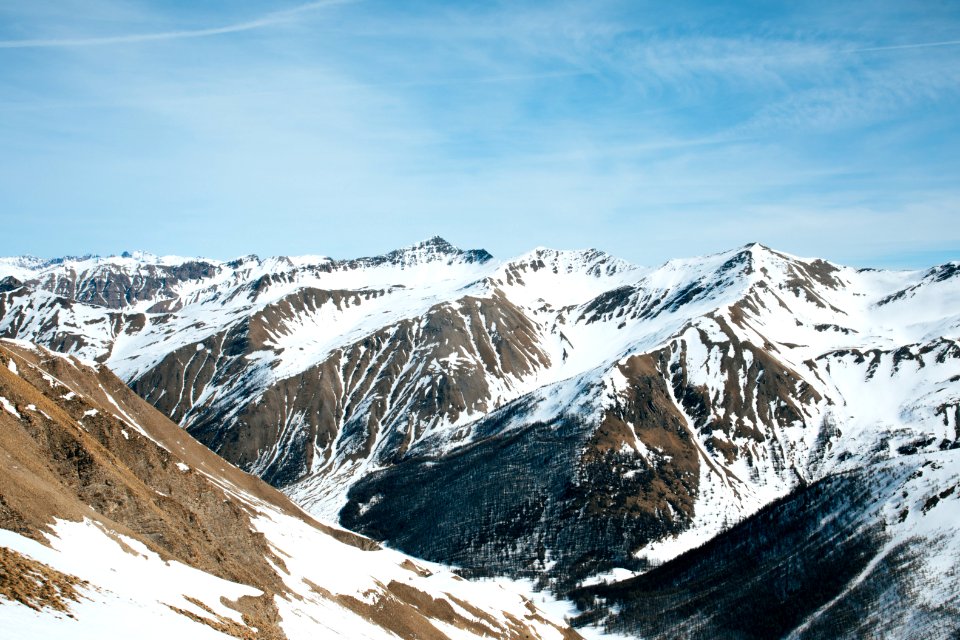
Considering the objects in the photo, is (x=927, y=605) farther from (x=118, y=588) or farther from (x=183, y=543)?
(x=118, y=588)

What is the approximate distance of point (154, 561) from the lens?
208 ft

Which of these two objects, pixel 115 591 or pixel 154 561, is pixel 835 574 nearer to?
pixel 154 561

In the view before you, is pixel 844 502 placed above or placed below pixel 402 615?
above

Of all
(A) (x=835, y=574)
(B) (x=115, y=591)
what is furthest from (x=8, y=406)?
(A) (x=835, y=574)

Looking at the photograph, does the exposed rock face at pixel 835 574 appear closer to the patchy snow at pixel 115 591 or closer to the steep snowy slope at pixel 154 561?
the steep snowy slope at pixel 154 561

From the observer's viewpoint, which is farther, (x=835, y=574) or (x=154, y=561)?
(x=835, y=574)

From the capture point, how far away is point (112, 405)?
6329 inches

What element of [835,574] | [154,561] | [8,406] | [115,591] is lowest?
[835,574]

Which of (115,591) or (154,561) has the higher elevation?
(115,591)

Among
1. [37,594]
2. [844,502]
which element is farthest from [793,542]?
[37,594]

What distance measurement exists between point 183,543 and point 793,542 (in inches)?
5876

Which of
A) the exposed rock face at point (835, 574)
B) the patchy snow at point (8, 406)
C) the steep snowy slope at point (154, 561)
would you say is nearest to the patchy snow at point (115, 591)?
the steep snowy slope at point (154, 561)

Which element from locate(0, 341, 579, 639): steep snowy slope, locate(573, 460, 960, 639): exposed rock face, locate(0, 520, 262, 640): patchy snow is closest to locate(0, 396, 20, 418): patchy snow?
locate(0, 341, 579, 639): steep snowy slope

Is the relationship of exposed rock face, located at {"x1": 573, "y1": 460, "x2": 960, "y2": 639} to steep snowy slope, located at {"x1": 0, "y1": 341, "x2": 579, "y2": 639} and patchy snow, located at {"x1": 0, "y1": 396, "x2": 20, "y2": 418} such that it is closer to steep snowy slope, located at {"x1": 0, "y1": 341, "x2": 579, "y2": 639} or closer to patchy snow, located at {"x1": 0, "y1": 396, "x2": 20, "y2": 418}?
steep snowy slope, located at {"x1": 0, "y1": 341, "x2": 579, "y2": 639}
